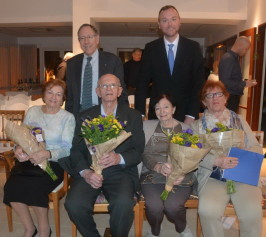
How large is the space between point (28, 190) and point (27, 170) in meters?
0.20

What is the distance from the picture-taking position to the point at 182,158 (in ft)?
7.13

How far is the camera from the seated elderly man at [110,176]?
7.65 ft

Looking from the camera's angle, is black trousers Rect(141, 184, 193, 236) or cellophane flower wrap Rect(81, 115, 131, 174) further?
black trousers Rect(141, 184, 193, 236)

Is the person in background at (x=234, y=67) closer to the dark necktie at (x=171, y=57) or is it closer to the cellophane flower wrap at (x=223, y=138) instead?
the dark necktie at (x=171, y=57)

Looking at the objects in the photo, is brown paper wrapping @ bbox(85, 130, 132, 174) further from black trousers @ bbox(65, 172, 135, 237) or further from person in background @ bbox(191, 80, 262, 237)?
person in background @ bbox(191, 80, 262, 237)

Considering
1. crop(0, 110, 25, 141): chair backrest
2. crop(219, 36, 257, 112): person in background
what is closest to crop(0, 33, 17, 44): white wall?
crop(0, 110, 25, 141): chair backrest

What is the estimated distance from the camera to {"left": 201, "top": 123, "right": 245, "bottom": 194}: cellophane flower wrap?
2.32 metres

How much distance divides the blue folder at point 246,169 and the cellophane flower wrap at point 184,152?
34cm

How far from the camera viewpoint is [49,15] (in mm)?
7613

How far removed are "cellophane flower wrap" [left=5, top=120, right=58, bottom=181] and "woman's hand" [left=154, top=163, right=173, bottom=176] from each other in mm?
851

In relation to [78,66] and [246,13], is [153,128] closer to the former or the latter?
[78,66]

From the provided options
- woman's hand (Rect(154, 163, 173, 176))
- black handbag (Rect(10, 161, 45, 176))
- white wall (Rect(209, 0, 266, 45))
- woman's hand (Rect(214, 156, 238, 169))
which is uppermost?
white wall (Rect(209, 0, 266, 45))

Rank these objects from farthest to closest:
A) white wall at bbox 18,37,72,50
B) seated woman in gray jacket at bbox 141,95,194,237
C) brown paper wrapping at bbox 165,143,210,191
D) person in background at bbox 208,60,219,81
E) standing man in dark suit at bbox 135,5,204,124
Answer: white wall at bbox 18,37,72,50 < person in background at bbox 208,60,219,81 < standing man in dark suit at bbox 135,5,204,124 < seated woman in gray jacket at bbox 141,95,194,237 < brown paper wrapping at bbox 165,143,210,191

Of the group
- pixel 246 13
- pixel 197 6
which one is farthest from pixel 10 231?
pixel 246 13
